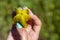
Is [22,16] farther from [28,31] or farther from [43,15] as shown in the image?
[43,15]

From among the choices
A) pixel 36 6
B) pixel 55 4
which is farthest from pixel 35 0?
pixel 55 4

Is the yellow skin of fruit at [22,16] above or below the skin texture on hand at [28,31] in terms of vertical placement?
above

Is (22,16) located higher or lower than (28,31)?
higher

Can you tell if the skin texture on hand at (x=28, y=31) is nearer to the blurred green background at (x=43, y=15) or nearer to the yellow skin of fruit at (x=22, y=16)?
the yellow skin of fruit at (x=22, y=16)

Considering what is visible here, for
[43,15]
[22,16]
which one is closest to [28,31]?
[22,16]

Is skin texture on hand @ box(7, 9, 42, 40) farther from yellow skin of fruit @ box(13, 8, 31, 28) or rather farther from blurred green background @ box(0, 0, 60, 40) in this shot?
blurred green background @ box(0, 0, 60, 40)

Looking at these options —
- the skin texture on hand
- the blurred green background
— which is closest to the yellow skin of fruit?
the skin texture on hand

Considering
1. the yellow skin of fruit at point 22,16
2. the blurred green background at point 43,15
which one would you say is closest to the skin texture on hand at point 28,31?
the yellow skin of fruit at point 22,16

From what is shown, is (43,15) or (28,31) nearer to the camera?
(28,31)

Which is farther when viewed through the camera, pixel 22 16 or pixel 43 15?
pixel 43 15
